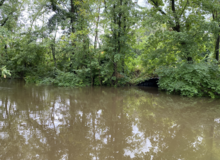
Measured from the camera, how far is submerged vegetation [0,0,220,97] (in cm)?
937

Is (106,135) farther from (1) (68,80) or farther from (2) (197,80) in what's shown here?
(1) (68,80)

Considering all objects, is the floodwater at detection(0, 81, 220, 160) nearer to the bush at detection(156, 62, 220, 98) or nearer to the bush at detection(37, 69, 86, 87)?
the bush at detection(156, 62, 220, 98)

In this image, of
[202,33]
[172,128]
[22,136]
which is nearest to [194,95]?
[202,33]

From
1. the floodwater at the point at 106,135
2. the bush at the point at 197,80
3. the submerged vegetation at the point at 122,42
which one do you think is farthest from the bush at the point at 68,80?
the bush at the point at 197,80

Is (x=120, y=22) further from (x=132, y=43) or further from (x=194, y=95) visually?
(x=194, y=95)

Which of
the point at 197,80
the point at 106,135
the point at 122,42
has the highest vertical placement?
the point at 122,42

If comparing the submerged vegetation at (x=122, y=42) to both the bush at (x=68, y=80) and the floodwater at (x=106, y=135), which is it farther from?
the floodwater at (x=106, y=135)

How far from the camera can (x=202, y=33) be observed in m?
9.09

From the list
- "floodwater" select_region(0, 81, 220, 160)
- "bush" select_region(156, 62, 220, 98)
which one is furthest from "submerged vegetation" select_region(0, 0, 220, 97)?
"floodwater" select_region(0, 81, 220, 160)

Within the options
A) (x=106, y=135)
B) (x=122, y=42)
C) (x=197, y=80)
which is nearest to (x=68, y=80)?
(x=122, y=42)

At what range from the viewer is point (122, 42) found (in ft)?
41.9

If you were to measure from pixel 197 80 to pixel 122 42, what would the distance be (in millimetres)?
6421

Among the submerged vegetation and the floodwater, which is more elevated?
the submerged vegetation

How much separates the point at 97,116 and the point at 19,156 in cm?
279
